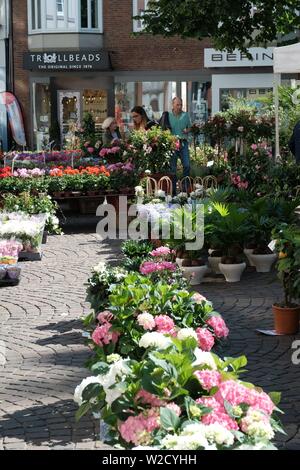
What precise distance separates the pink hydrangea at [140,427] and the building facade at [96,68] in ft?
87.4

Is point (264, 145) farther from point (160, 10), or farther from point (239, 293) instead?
point (239, 293)

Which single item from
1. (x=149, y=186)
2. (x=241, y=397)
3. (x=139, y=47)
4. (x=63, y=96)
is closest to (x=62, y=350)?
(x=241, y=397)

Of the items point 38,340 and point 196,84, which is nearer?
point 38,340

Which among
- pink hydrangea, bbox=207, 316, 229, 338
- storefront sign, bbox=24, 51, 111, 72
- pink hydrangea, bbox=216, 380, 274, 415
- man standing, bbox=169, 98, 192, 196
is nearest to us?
pink hydrangea, bbox=216, 380, 274, 415

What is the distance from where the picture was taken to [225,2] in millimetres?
15945

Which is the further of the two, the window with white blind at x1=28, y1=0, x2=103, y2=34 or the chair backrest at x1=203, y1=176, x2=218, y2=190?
the window with white blind at x1=28, y1=0, x2=103, y2=34

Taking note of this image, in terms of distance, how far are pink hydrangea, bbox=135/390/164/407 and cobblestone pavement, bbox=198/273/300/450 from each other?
1.47 m

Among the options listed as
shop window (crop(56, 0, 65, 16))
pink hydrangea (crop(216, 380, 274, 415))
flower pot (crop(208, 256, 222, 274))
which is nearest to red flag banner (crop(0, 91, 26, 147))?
shop window (crop(56, 0, 65, 16))

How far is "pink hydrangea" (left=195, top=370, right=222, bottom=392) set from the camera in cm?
425

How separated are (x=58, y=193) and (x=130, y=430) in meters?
12.0

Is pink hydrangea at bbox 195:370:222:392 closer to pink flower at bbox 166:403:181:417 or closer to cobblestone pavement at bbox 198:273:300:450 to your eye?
pink flower at bbox 166:403:181:417

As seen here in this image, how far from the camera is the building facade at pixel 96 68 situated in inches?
1217

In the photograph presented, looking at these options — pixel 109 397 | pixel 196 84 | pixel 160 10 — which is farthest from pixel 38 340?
pixel 196 84

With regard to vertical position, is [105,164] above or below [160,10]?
below
